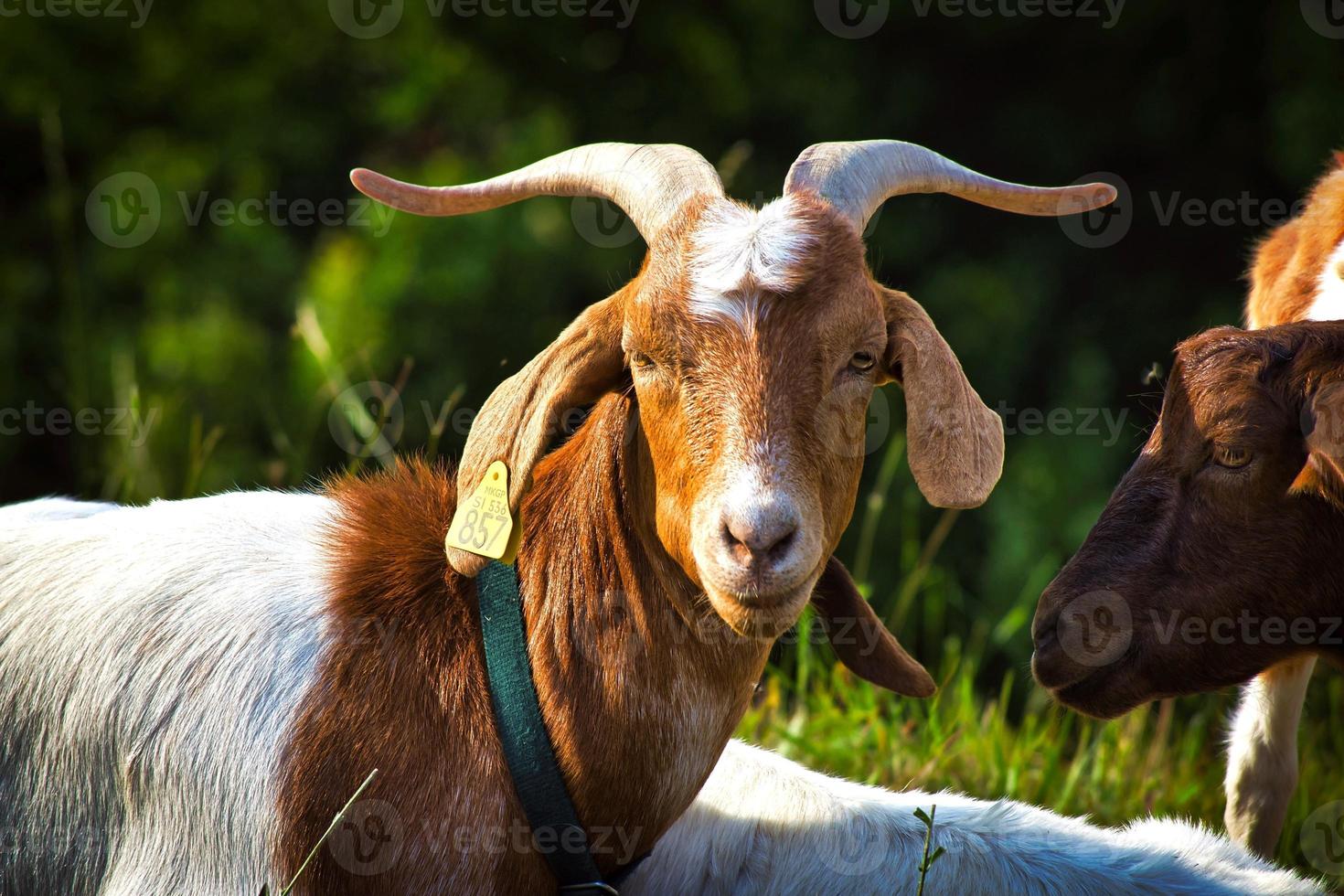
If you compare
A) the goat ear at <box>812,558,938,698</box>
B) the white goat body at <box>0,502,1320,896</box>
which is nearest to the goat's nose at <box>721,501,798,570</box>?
the goat ear at <box>812,558,938,698</box>

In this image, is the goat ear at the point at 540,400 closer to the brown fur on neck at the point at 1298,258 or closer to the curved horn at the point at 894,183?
the curved horn at the point at 894,183

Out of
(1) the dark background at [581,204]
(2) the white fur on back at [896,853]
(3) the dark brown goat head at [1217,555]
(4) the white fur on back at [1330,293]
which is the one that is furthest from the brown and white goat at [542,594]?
(1) the dark background at [581,204]

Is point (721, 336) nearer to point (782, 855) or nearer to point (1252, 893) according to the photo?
point (782, 855)

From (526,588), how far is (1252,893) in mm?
1771

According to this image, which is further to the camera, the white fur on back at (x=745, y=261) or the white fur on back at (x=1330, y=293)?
the white fur on back at (x=1330, y=293)

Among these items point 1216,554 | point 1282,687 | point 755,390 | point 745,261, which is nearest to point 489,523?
point 755,390

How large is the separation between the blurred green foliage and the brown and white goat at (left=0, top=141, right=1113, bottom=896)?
456 centimetres

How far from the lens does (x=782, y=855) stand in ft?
10.1

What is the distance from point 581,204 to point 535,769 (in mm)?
5534

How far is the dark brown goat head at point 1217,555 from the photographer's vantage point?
9.55ft

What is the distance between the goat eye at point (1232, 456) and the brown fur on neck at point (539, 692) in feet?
3.50

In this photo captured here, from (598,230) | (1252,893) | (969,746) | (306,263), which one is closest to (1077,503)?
(598,230)

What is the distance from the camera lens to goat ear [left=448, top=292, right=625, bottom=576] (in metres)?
2.70

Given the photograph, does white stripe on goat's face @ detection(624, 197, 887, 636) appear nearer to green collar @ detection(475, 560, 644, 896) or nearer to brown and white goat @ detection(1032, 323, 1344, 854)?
green collar @ detection(475, 560, 644, 896)
